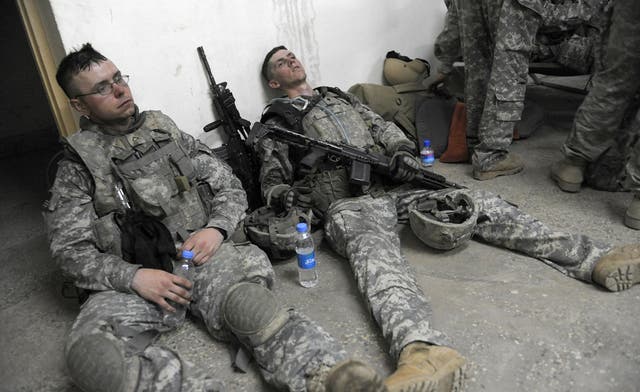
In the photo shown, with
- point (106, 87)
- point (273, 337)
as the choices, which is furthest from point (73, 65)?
point (273, 337)

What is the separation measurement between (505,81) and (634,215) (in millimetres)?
1097

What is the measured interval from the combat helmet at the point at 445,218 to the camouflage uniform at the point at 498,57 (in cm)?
88

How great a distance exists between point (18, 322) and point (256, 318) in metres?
1.48

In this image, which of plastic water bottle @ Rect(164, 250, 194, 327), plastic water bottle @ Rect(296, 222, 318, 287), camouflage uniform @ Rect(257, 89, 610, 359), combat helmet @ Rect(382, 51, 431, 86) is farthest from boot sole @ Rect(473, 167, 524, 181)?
plastic water bottle @ Rect(164, 250, 194, 327)

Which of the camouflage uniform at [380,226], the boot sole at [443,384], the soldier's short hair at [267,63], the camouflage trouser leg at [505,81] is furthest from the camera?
the soldier's short hair at [267,63]

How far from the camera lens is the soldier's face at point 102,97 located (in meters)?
2.09

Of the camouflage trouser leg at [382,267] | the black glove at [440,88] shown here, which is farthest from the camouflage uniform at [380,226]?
the black glove at [440,88]

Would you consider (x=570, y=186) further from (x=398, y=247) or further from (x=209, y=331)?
(x=209, y=331)

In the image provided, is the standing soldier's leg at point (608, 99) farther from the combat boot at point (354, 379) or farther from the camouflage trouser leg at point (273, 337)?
the combat boot at point (354, 379)

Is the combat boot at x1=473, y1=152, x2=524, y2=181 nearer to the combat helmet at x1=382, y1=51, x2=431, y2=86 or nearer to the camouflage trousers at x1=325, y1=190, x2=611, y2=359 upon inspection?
the camouflage trousers at x1=325, y1=190, x2=611, y2=359

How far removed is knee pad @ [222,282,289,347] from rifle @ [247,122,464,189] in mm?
942

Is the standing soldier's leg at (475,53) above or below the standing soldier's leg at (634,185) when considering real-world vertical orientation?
above

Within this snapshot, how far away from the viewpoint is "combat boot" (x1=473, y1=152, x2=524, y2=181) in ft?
10.9

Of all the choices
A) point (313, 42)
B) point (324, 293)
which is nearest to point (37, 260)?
point (324, 293)
